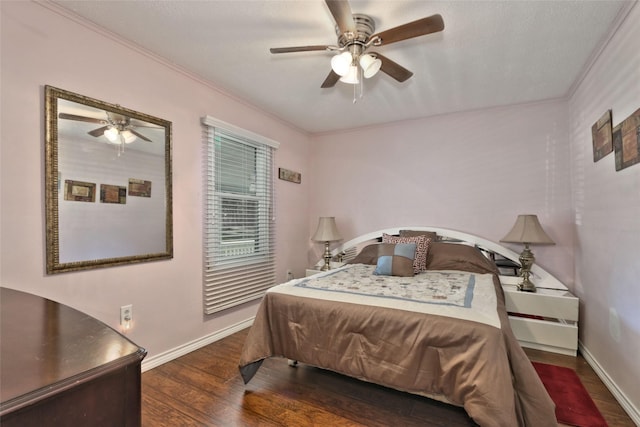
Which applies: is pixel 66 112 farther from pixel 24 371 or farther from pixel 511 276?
pixel 511 276

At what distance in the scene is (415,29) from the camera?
1658 millimetres

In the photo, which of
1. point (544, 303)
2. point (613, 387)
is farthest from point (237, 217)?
point (613, 387)

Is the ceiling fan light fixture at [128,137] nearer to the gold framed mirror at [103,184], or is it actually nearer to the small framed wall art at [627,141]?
the gold framed mirror at [103,184]

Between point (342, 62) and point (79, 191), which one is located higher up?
point (342, 62)

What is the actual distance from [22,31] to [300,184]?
9.70 ft

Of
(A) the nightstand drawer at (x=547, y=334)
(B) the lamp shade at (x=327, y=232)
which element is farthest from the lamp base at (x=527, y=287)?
(B) the lamp shade at (x=327, y=232)

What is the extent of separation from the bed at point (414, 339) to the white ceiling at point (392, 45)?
5.88ft

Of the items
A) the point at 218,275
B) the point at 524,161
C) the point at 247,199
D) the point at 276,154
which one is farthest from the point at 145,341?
the point at 524,161

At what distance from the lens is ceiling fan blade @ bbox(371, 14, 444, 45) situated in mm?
1565

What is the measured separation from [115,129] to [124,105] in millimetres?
199

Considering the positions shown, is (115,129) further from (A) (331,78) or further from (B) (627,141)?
(B) (627,141)

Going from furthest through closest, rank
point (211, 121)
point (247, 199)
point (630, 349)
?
point (247, 199) < point (211, 121) < point (630, 349)

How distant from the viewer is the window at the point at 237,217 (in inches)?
114

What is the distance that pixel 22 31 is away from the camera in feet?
5.67
